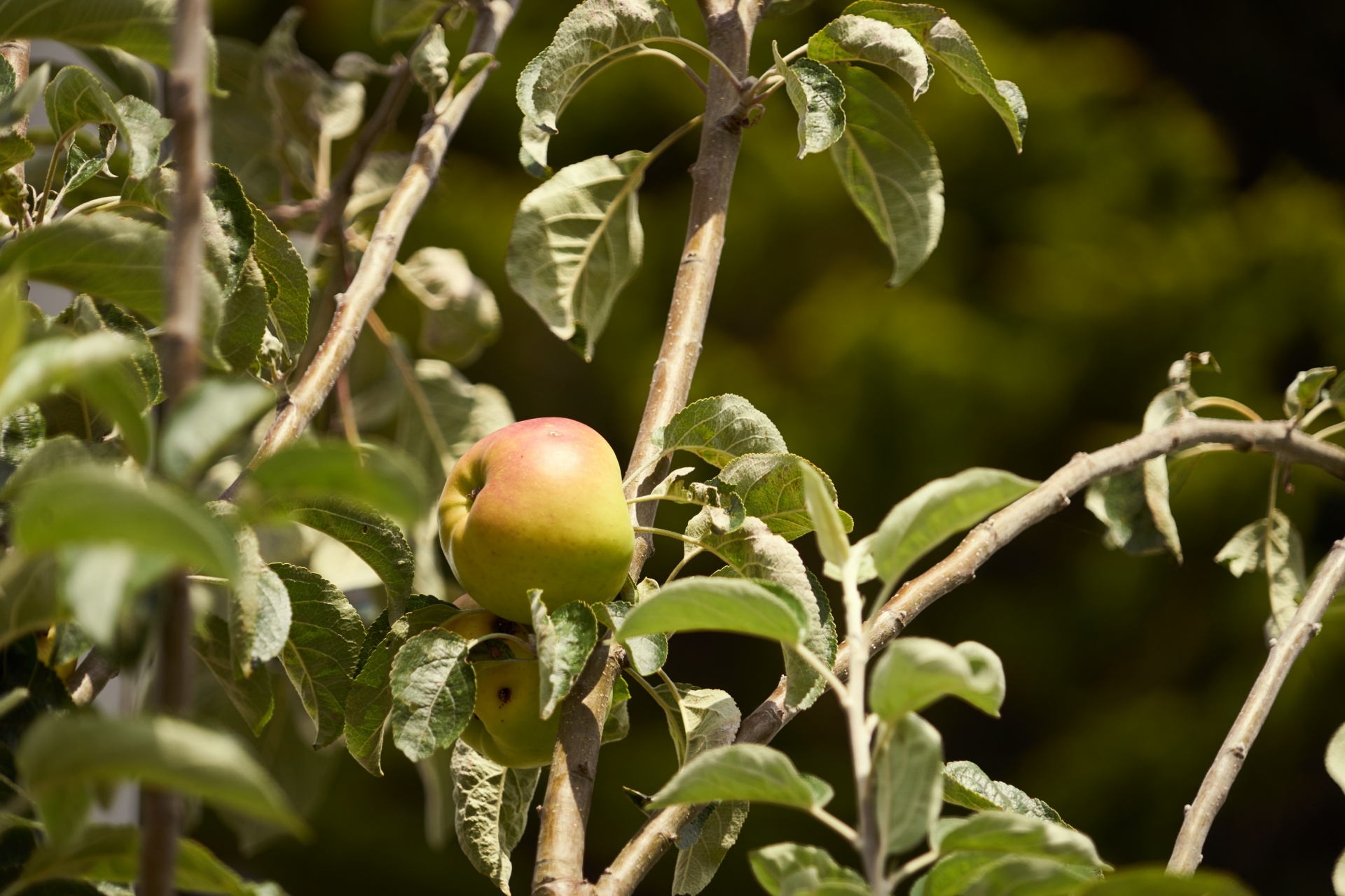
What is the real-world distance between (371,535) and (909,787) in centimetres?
26

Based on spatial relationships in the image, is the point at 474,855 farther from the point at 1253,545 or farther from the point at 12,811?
the point at 1253,545

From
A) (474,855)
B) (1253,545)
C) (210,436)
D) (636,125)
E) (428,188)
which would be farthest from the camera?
(636,125)

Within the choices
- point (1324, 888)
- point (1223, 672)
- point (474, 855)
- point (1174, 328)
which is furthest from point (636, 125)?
point (1324, 888)

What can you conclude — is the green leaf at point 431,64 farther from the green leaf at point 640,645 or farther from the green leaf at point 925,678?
the green leaf at point 925,678

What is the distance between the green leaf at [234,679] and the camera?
469 mm

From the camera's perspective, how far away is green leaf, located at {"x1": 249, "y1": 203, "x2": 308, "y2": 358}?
498 millimetres

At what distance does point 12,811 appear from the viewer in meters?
0.35

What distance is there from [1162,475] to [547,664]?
458mm

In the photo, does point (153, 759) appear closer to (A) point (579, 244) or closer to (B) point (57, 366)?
(B) point (57, 366)

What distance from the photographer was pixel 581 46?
0.55 metres

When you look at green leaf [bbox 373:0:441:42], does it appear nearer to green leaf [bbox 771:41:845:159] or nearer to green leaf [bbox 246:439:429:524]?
green leaf [bbox 771:41:845:159]

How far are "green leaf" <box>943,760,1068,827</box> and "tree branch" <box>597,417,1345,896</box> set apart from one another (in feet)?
0.20

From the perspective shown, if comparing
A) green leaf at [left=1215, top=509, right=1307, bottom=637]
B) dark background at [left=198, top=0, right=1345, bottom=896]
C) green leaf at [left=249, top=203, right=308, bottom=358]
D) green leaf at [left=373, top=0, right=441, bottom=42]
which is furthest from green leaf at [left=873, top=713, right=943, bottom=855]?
dark background at [left=198, top=0, right=1345, bottom=896]

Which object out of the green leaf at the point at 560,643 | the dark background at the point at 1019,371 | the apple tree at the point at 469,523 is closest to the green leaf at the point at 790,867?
the apple tree at the point at 469,523
